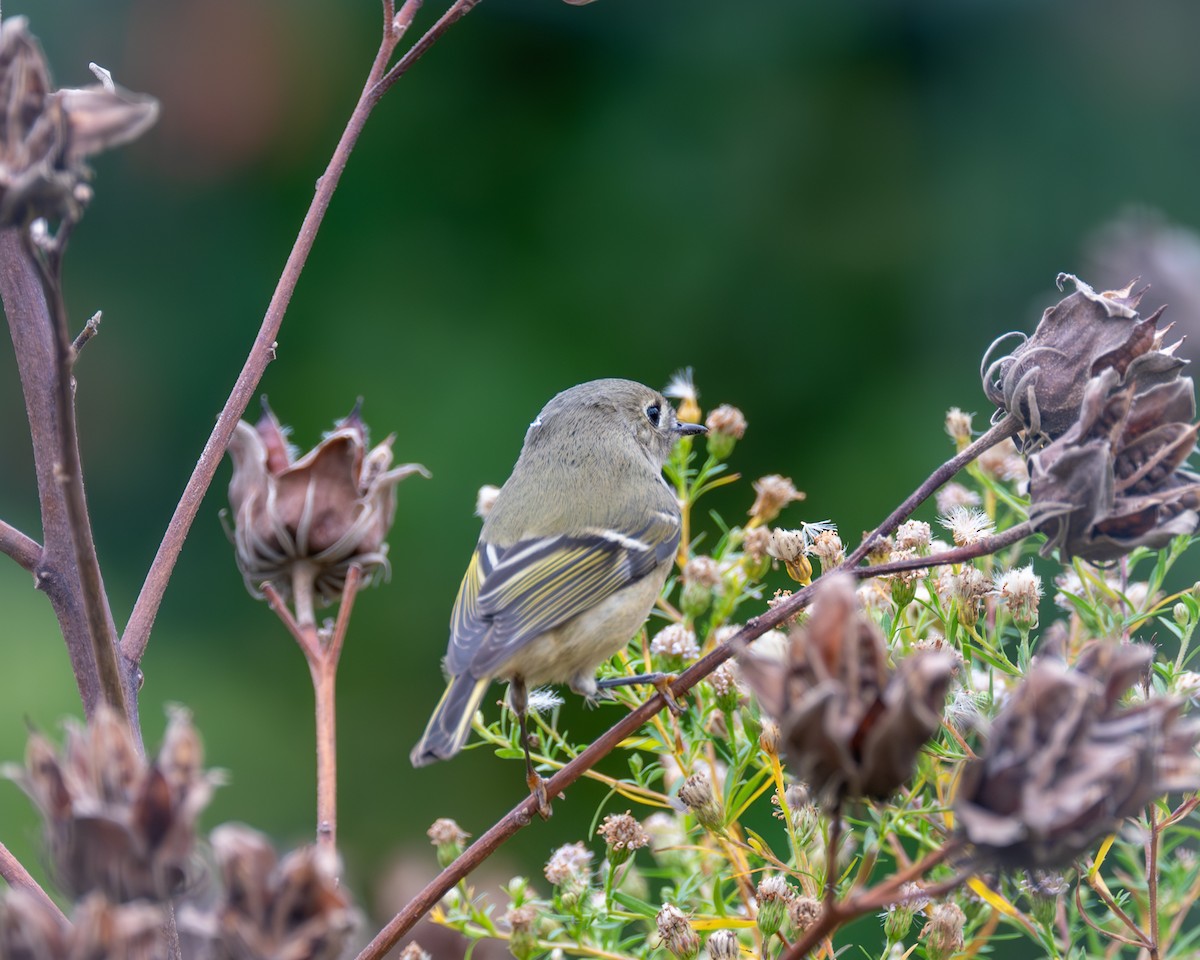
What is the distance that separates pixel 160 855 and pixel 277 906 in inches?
2.7

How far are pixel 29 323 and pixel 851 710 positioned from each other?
0.64 meters

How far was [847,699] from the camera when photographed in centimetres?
72

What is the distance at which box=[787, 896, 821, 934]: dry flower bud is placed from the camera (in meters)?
1.07

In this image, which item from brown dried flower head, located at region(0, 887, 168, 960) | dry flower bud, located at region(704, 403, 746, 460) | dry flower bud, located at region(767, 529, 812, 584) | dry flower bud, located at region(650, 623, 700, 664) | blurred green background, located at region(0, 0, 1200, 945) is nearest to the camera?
brown dried flower head, located at region(0, 887, 168, 960)

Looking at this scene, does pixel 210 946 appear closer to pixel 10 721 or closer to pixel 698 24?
pixel 10 721

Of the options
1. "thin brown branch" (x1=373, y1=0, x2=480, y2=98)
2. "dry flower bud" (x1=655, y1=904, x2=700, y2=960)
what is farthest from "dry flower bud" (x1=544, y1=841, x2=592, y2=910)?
"thin brown branch" (x1=373, y1=0, x2=480, y2=98)

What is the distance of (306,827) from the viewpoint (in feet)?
9.53

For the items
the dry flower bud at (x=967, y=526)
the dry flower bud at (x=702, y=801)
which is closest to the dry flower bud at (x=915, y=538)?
the dry flower bud at (x=967, y=526)

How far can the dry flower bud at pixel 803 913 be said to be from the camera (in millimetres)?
1072

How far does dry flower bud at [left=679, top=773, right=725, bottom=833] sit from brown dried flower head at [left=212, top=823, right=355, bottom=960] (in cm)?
53

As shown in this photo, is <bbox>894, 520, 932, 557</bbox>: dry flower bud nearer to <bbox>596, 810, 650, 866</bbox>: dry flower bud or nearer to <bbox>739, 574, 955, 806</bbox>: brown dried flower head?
<bbox>596, 810, 650, 866</bbox>: dry flower bud

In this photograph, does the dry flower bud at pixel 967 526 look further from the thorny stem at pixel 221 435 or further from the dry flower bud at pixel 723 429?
the thorny stem at pixel 221 435

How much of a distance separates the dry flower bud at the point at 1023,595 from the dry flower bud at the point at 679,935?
1.25 feet

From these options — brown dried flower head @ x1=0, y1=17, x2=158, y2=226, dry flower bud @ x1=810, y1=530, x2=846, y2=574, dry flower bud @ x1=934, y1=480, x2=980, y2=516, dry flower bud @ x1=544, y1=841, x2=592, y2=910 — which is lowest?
dry flower bud @ x1=544, y1=841, x2=592, y2=910
